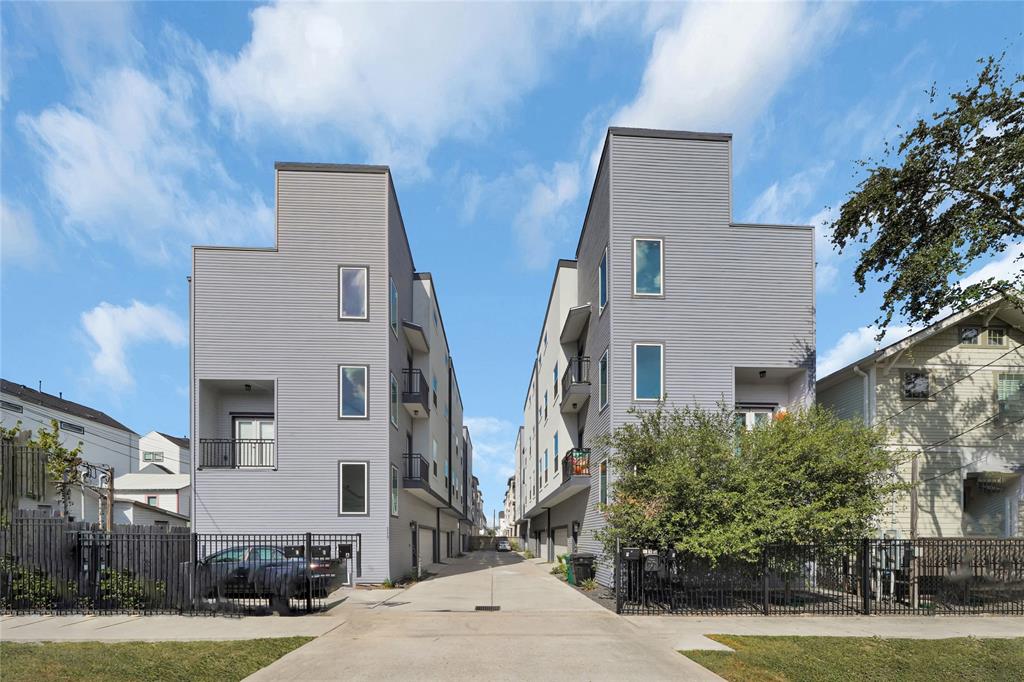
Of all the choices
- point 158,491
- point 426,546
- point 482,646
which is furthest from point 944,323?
point 158,491

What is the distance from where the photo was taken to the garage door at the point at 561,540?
31478 mm

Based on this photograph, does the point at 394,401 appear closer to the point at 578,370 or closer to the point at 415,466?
the point at 415,466

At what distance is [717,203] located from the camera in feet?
67.3

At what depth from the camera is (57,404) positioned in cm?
4797

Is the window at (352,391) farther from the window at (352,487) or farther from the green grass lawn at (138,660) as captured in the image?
the green grass lawn at (138,660)

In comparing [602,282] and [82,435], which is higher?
[602,282]

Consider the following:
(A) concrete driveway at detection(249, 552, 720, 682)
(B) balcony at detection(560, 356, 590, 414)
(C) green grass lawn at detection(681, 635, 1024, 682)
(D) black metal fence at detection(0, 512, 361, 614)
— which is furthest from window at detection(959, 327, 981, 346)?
(D) black metal fence at detection(0, 512, 361, 614)

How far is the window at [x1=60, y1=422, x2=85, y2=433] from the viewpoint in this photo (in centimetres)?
4622

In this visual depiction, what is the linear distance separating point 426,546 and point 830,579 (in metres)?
22.1

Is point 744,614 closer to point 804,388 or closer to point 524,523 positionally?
point 804,388

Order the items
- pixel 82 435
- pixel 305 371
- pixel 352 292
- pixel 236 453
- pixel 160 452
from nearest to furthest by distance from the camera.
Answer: pixel 305 371, pixel 352 292, pixel 236 453, pixel 82 435, pixel 160 452

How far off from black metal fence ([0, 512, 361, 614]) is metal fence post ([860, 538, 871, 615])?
478 inches

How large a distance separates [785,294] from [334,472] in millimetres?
15609

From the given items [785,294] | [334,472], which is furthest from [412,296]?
[785,294]
